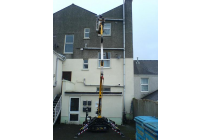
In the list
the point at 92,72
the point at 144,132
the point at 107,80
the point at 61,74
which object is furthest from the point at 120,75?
the point at 144,132

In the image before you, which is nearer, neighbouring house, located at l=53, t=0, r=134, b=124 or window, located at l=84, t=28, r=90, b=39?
neighbouring house, located at l=53, t=0, r=134, b=124

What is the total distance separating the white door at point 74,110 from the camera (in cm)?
891

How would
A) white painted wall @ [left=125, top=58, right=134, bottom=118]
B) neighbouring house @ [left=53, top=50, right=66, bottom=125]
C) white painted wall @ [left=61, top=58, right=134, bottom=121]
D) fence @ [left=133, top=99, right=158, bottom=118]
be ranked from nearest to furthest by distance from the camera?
1. fence @ [left=133, top=99, right=158, bottom=118]
2. neighbouring house @ [left=53, top=50, right=66, bottom=125]
3. white painted wall @ [left=125, top=58, right=134, bottom=118]
4. white painted wall @ [left=61, top=58, right=134, bottom=121]

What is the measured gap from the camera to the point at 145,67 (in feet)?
46.2

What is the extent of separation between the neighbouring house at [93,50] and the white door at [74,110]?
4.00 feet

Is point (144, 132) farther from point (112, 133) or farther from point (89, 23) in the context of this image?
point (89, 23)

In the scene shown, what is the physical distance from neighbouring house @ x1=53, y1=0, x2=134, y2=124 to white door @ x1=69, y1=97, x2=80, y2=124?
1.22m

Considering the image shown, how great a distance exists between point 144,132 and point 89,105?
16.0 feet

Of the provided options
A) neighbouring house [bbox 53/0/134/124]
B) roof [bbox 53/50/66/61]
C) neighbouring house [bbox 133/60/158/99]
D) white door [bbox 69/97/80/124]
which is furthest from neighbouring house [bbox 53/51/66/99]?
neighbouring house [bbox 133/60/158/99]

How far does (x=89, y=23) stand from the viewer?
11.7m

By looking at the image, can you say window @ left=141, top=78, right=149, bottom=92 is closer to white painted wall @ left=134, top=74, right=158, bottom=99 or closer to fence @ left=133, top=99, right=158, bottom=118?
white painted wall @ left=134, top=74, right=158, bottom=99

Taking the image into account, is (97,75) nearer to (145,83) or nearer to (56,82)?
(56,82)

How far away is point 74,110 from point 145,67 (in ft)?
26.0

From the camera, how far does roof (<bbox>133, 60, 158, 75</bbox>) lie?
12882 millimetres
